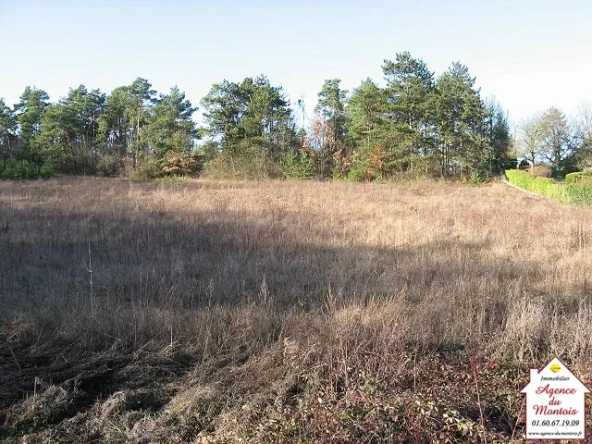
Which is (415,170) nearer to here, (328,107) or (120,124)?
(328,107)

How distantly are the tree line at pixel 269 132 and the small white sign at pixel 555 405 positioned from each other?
3191 cm

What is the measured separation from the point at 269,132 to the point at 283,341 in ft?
121

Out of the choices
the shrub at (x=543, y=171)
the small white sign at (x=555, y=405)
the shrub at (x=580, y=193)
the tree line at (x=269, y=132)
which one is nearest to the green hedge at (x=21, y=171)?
the tree line at (x=269, y=132)

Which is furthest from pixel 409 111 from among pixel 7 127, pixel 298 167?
pixel 7 127

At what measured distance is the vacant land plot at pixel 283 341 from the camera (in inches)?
103

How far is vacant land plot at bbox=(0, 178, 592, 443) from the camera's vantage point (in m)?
2.62

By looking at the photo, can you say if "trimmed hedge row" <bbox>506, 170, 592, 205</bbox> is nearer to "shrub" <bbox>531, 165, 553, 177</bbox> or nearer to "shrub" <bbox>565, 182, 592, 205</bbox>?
"shrub" <bbox>565, 182, 592, 205</bbox>

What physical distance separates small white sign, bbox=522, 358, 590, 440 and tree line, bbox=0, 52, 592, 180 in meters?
31.9

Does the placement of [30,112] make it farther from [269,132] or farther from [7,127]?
[269,132]

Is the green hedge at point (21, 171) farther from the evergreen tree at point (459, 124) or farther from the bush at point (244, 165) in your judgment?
the evergreen tree at point (459, 124)

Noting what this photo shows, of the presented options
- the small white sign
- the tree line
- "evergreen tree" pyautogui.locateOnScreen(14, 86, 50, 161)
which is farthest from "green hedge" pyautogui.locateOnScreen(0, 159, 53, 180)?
the small white sign

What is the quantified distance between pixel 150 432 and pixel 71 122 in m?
45.4

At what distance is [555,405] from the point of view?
2.42m

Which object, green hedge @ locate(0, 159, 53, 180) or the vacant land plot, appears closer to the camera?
the vacant land plot
